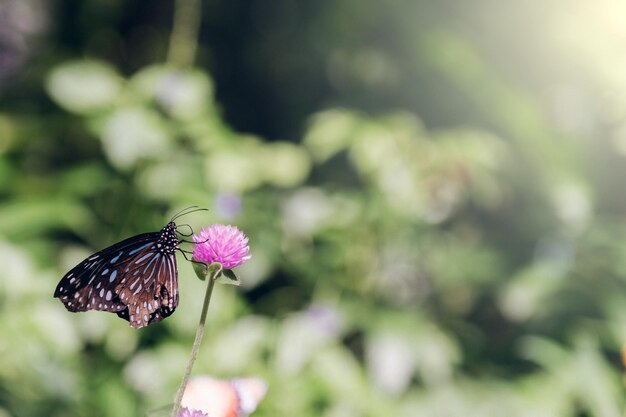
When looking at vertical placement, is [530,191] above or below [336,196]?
above

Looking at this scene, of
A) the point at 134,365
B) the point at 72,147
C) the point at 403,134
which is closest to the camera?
the point at 134,365

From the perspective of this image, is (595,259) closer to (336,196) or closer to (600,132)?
(600,132)

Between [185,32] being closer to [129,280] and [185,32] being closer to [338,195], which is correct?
[338,195]

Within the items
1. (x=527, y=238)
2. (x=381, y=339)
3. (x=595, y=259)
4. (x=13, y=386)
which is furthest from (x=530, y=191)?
(x=13, y=386)

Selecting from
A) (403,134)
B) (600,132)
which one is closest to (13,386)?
(403,134)

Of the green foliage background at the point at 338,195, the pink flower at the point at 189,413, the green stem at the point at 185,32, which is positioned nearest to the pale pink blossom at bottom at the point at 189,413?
the pink flower at the point at 189,413

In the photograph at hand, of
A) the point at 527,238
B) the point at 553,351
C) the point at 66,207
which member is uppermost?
the point at 527,238

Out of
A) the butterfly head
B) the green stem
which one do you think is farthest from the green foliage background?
the butterfly head

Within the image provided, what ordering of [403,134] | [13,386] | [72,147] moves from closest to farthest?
[13,386] < [403,134] < [72,147]

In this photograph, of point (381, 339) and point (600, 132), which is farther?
point (600, 132)
